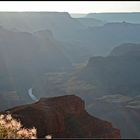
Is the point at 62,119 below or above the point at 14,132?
below

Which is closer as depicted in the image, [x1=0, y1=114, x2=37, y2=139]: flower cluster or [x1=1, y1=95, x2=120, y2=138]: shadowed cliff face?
[x1=0, y1=114, x2=37, y2=139]: flower cluster

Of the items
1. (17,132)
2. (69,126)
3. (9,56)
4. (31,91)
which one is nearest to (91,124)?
(69,126)

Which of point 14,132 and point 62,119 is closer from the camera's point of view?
point 14,132

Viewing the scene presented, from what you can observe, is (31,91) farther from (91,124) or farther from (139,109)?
(91,124)

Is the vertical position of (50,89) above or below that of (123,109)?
below

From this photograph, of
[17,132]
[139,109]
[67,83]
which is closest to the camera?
[17,132]

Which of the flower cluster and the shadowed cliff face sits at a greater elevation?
the flower cluster

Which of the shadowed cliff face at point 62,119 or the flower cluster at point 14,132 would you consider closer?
the flower cluster at point 14,132

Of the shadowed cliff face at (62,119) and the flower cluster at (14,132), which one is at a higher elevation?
the flower cluster at (14,132)
